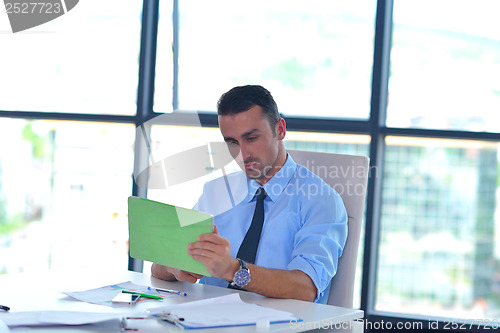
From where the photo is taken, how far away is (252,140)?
1980 mm

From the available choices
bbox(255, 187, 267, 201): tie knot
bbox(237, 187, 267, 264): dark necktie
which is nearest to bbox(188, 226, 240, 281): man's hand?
bbox(237, 187, 267, 264): dark necktie

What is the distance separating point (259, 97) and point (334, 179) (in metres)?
0.40

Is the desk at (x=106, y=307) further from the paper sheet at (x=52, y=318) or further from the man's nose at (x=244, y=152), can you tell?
the man's nose at (x=244, y=152)

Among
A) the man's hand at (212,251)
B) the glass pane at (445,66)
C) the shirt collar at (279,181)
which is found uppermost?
the glass pane at (445,66)

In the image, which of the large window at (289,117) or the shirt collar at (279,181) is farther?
the large window at (289,117)

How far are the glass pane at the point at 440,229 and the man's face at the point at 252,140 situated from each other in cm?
103

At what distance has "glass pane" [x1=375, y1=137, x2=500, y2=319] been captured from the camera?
2.77 meters

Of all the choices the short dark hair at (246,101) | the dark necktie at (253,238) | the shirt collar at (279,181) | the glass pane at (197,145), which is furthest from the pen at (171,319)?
the glass pane at (197,145)

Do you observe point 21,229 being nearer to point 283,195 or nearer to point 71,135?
point 71,135

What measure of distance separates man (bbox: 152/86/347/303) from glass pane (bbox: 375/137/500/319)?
104 cm

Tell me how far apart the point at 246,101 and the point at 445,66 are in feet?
4.34

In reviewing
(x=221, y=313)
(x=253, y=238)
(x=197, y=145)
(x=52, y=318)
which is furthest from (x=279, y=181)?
(x=197, y=145)

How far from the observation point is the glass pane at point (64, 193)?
322 cm

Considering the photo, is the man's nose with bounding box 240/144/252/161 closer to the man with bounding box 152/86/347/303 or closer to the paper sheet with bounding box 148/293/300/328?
the man with bounding box 152/86/347/303
